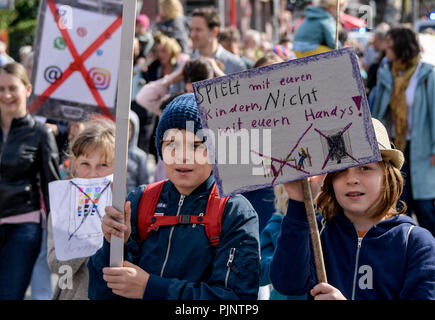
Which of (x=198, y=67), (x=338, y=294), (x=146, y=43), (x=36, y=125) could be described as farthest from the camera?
(x=146, y=43)

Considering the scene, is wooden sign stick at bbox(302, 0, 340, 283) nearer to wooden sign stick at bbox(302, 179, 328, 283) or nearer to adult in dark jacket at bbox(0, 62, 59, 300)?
wooden sign stick at bbox(302, 179, 328, 283)

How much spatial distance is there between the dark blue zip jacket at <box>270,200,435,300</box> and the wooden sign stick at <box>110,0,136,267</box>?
0.57 m

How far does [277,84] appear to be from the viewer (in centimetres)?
242

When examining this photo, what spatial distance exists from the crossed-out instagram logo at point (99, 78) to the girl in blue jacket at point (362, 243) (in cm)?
223

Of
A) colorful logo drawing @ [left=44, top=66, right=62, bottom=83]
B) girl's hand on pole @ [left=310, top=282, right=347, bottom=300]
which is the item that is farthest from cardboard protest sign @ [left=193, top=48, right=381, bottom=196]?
colorful logo drawing @ [left=44, top=66, right=62, bottom=83]

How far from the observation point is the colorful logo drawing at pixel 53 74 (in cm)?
477

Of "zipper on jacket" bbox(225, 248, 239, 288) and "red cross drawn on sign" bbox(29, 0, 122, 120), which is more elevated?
"red cross drawn on sign" bbox(29, 0, 122, 120)

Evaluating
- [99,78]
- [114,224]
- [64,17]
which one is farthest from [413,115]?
[114,224]

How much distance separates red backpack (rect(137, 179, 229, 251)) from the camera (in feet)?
8.50

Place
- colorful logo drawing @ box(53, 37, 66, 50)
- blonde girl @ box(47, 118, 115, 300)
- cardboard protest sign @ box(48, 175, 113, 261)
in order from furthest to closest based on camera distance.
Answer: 1. colorful logo drawing @ box(53, 37, 66, 50)
2. blonde girl @ box(47, 118, 115, 300)
3. cardboard protest sign @ box(48, 175, 113, 261)

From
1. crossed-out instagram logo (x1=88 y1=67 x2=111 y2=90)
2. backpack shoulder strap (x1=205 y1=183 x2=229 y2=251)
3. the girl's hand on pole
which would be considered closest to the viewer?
the girl's hand on pole
